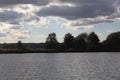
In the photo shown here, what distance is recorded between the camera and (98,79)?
52.3m

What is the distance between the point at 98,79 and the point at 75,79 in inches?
136

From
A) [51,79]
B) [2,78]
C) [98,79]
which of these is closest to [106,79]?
[98,79]

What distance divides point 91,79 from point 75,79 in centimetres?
241

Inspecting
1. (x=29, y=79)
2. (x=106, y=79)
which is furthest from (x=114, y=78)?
(x=29, y=79)

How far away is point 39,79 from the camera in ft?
174

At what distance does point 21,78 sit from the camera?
5434cm

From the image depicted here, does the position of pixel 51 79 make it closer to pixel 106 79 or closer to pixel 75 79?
pixel 75 79

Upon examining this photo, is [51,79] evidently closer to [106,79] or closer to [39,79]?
[39,79]

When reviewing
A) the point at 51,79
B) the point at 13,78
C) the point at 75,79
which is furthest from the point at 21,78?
the point at 75,79

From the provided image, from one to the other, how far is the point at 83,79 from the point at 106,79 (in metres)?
3.43

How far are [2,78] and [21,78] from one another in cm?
309

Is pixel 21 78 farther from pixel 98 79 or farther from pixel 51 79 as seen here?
pixel 98 79

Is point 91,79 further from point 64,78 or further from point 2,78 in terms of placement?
point 2,78

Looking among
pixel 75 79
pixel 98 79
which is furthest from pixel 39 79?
pixel 98 79
